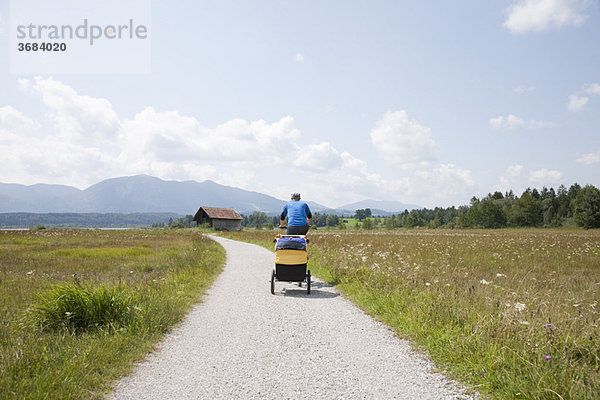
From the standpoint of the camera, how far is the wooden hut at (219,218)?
82.4m

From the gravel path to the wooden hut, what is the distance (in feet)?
252

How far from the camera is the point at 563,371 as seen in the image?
355 centimetres

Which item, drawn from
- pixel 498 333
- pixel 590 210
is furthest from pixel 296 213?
pixel 590 210

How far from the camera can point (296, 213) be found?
34.3 ft

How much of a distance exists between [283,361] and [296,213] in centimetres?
603

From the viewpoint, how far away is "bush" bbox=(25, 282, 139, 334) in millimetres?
5672

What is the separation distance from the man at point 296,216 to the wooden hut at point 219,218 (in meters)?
74.2

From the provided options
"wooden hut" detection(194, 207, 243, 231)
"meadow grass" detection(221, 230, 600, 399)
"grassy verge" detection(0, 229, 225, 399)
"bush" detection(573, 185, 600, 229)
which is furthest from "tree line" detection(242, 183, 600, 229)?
"grassy verge" detection(0, 229, 225, 399)

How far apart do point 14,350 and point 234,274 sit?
Answer: 9.22m

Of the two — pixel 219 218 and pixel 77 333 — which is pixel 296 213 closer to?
pixel 77 333

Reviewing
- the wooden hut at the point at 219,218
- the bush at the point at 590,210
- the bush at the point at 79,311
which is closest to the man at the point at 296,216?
the bush at the point at 79,311

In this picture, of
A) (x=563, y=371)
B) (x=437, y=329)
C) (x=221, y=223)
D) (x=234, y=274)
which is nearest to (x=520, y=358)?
(x=563, y=371)

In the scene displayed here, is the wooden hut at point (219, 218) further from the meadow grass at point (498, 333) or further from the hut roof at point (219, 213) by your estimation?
the meadow grass at point (498, 333)

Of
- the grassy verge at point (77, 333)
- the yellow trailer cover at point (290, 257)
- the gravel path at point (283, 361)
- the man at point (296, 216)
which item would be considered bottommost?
the gravel path at point (283, 361)
